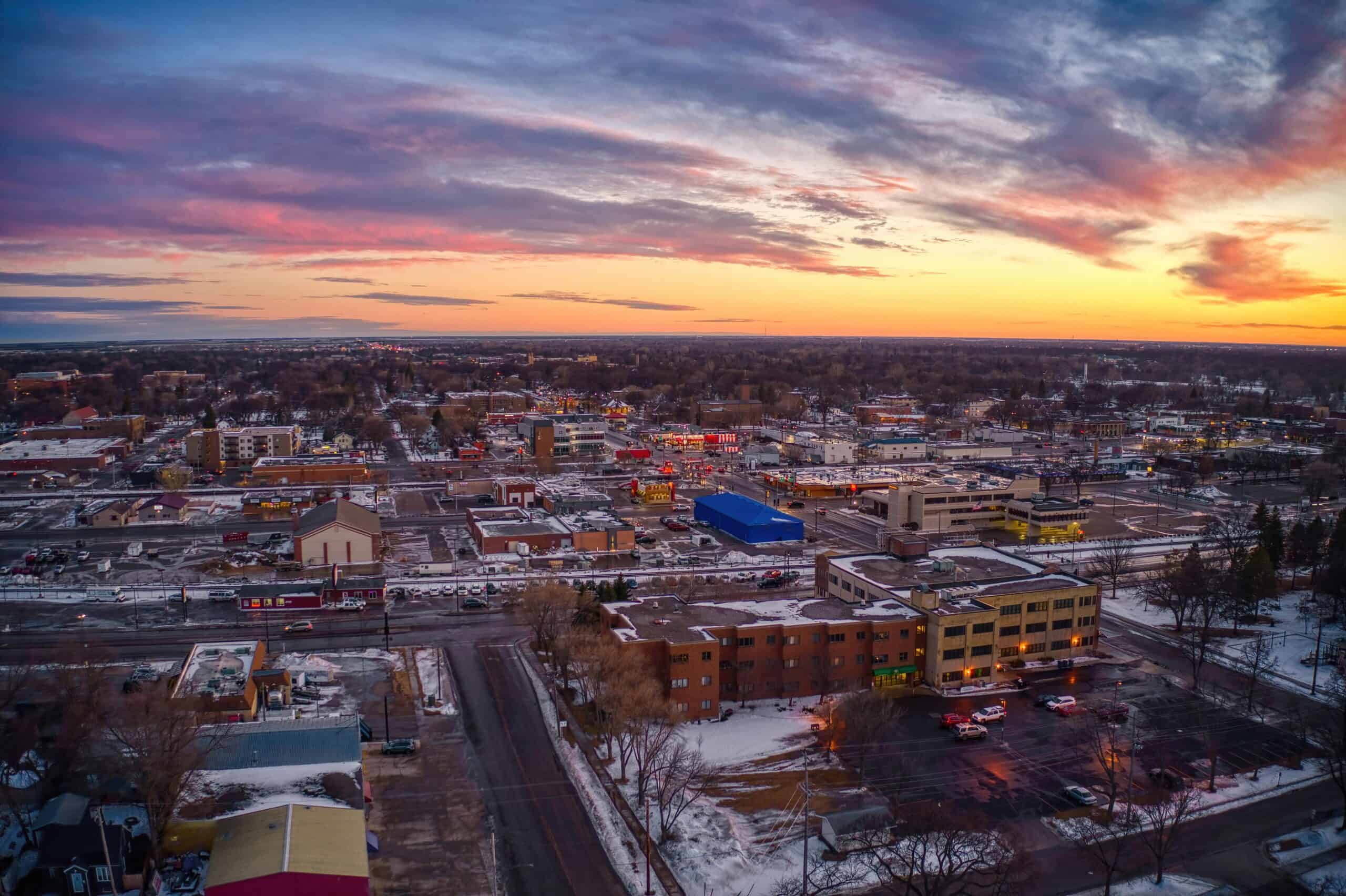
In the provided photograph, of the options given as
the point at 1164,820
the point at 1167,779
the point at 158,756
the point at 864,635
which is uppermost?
the point at 158,756

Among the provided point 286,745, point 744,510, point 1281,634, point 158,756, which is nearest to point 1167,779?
point 1281,634

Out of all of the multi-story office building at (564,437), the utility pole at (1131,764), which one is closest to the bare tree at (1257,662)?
the utility pole at (1131,764)

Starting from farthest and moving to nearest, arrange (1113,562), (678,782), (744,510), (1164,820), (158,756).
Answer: (744,510)
(1113,562)
(678,782)
(1164,820)
(158,756)

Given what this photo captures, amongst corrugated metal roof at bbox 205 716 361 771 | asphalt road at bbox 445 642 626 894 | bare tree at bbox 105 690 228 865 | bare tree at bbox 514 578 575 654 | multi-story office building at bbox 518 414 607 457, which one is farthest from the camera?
multi-story office building at bbox 518 414 607 457

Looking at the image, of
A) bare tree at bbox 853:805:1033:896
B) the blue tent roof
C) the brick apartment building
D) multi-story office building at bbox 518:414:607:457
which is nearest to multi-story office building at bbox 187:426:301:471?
multi-story office building at bbox 518:414:607:457

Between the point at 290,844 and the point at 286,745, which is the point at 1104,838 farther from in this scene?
the point at 286,745

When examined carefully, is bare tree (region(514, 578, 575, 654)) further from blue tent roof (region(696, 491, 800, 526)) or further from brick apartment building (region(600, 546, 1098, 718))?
blue tent roof (region(696, 491, 800, 526))

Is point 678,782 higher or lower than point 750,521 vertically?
lower
